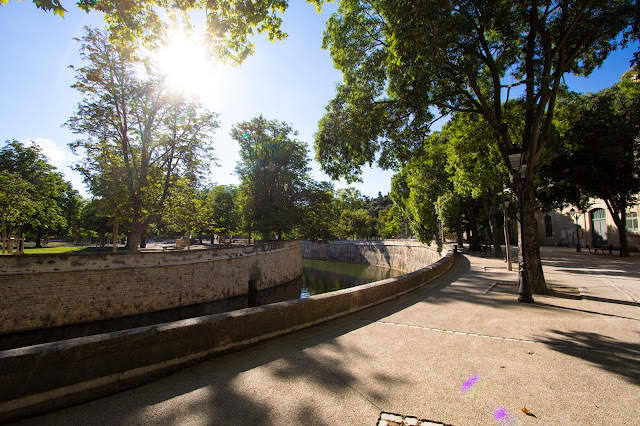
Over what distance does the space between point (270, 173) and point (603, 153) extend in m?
24.2

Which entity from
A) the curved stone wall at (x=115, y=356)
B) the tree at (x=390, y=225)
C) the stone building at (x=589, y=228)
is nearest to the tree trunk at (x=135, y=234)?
the curved stone wall at (x=115, y=356)

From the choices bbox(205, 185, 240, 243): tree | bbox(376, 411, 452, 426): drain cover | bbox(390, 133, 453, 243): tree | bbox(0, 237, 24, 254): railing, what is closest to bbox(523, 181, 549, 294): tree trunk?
bbox(376, 411, 452, 426): drain cover

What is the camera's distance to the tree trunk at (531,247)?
8.20 m

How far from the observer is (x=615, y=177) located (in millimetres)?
16859

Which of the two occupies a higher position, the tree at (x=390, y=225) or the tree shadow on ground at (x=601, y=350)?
the tree at (x=390, y=225)

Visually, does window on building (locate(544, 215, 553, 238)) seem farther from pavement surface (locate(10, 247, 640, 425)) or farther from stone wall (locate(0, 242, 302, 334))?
A: pavement surface (locate(10, 247, 640, 425))

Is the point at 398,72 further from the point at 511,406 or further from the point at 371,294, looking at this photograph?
the point at 511,406

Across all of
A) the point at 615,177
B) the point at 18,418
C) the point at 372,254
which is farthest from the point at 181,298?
the point at 372,254

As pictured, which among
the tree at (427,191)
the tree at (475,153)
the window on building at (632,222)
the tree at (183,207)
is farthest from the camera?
the tree at (427,191)

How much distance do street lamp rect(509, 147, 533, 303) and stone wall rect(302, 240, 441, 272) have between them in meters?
17.4

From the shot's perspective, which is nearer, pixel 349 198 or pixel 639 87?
pixel 639 87

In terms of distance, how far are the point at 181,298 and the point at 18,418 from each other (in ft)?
44.5

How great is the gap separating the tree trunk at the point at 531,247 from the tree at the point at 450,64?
0.03m

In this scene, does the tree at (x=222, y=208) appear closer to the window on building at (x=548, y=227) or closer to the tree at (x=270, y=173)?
the tree at (x=270, y=173)
